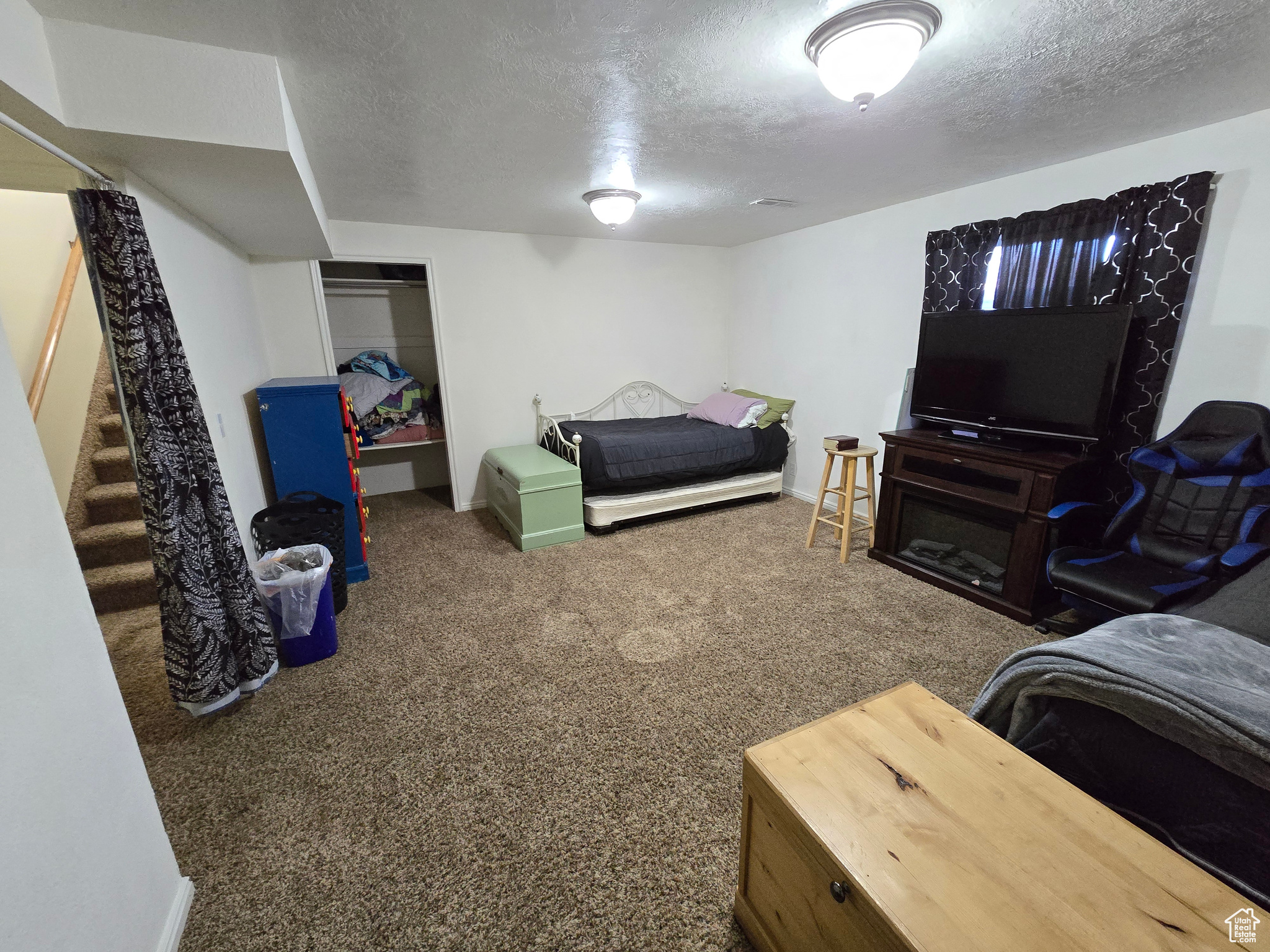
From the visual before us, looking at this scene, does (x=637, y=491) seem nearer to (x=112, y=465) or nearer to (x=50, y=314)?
(x=112, y=465)

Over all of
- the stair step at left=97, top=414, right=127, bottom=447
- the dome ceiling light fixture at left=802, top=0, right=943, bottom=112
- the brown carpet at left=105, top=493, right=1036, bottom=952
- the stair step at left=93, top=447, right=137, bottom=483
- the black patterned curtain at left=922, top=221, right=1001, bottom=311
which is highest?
the dome ceiling light fixture at left=802, top=0, right=943, bottom=112

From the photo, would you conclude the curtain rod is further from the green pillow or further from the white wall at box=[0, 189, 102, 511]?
the green pillow

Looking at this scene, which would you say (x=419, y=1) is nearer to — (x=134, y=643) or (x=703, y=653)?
(x=703, y=653)

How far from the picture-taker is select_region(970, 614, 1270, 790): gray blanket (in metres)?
0.96

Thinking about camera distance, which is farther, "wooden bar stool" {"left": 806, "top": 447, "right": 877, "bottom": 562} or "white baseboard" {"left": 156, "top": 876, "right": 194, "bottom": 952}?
"wooden bar stool" {"left": 806, "top": 447, "right": 877, "bottom": 562}

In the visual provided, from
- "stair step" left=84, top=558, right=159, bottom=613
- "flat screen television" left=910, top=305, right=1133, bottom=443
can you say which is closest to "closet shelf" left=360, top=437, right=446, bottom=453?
"stair step" left=84, top=558, right=159, bottom=613

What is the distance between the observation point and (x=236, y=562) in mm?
1936

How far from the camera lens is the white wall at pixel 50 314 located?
2846 millimetres

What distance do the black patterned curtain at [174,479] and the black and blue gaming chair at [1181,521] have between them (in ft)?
11.4

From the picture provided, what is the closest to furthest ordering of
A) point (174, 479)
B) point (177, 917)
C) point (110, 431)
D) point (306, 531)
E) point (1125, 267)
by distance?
point (177, 917), point (174, 479), point (1125, 267), point (306, 531), point (110, 431)

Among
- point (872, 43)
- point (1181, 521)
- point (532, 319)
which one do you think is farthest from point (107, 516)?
point (1181, 521)

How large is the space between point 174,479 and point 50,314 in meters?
2.45

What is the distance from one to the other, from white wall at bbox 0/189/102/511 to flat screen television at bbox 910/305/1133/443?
16.6ft

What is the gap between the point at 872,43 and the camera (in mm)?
1390
